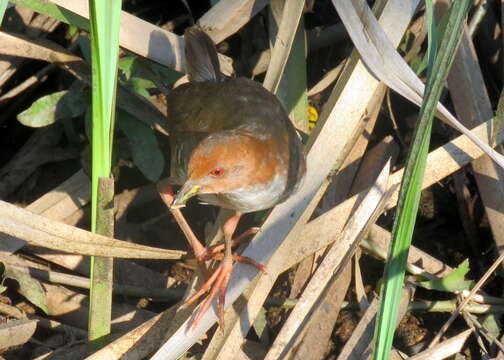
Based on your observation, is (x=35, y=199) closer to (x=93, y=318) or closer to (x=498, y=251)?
(x=93, y=318)

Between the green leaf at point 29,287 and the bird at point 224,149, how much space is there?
2.30 feet

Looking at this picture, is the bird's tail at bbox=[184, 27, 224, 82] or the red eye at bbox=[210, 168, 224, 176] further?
the bird's tail at bbox=[184, 27, 224, 82]

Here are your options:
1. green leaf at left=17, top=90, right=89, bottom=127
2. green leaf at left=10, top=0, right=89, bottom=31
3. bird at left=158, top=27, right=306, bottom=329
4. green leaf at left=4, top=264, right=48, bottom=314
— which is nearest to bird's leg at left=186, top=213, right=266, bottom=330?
bird at left=158, top=27, right=306, bottom=329

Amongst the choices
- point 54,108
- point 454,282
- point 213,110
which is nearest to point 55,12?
point 54,108

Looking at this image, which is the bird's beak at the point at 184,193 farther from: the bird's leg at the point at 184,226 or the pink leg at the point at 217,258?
the bird's leg at the point at 184,226

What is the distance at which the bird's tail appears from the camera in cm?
332

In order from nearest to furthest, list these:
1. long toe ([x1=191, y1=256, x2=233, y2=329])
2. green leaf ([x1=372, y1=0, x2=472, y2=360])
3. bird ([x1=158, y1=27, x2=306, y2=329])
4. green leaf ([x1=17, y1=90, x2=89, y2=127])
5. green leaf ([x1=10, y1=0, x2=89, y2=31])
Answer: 1. green leaf ([x1=372, y1=0, x2=472, y2=360])
2. long toe ([x1=191, y1=256, x2=233, y2=329])
3. bird ([x1=158, y1=27, x2=306, y2=329])
4. green leaf ([x1=10, y1=0, x2=89, y2=31])
5. green leaf ([x1=17, y1=90, x2=89, y2=127])

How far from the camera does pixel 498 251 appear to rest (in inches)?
135

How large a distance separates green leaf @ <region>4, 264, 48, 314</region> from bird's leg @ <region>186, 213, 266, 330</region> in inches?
27.8

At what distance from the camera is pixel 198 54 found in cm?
332

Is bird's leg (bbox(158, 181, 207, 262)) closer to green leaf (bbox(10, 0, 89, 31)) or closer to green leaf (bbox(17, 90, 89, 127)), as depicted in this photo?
green leaf (bbox(17, 90, 89, 127))

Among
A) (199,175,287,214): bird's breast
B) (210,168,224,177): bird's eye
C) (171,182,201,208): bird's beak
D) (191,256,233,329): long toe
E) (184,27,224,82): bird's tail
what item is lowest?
(191,256,233,329): long toe

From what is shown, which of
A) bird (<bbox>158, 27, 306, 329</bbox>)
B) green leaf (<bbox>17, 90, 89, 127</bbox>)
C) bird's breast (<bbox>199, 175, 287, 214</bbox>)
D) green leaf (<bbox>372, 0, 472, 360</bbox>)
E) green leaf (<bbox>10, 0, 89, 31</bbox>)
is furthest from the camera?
green leaf (<bbox>17, 90, 89, 127</bbox>)

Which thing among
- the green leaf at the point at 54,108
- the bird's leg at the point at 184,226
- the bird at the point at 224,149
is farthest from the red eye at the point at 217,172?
the green leaf at the point at 54,108
